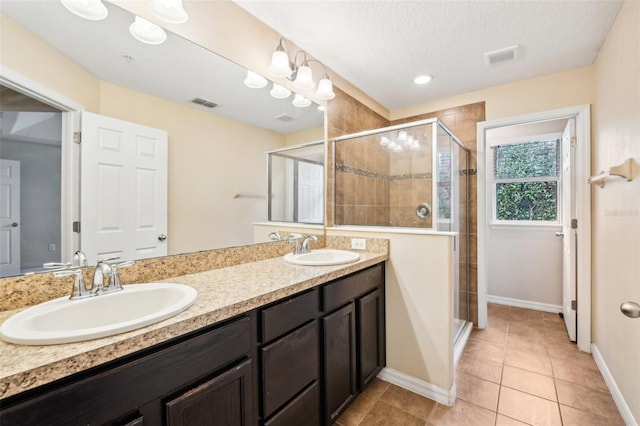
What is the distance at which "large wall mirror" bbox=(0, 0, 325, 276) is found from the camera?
3.21 ft

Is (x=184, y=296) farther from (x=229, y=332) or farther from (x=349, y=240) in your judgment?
(x=349, y=240)

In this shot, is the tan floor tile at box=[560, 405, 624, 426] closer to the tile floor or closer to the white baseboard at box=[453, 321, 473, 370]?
the tile floor

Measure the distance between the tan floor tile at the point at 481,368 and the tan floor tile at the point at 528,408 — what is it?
0.16 meters

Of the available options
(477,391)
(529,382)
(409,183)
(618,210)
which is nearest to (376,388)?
(477,391)

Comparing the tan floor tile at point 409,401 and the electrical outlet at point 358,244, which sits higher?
the electrical outlet at point 358,244

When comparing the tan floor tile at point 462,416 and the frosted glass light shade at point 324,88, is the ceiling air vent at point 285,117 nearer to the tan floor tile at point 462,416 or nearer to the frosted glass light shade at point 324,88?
the frosted glass light shade at point 324,88

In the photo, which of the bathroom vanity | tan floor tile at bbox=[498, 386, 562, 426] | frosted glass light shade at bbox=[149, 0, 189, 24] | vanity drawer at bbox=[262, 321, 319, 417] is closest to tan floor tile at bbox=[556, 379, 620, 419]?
tan floor tile at bbox=[498, 386, 562, 426]

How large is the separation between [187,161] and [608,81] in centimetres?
277

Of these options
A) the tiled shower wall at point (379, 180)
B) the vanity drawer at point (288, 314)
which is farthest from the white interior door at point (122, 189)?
the tiled shower wall at point (379, 180)

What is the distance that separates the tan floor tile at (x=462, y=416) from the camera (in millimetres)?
1563

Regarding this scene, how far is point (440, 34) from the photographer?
190cm

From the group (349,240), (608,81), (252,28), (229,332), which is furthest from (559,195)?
(229,332)

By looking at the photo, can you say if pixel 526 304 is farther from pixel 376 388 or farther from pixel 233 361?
pixel 233 361

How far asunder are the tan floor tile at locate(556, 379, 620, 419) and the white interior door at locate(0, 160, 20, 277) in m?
2.84
